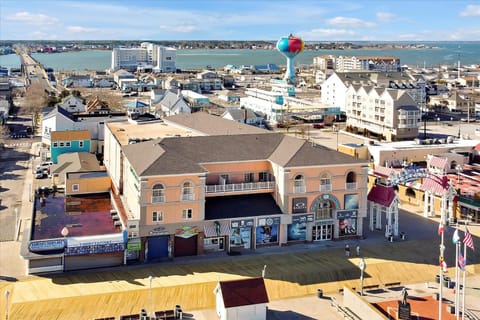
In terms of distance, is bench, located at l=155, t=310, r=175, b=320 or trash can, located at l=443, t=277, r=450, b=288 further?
trash can, located at l=443, t=277, r=450, b=288

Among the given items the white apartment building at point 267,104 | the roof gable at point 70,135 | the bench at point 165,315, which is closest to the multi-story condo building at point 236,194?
the bench at point 165,315

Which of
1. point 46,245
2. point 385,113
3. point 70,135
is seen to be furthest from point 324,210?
point 385,113

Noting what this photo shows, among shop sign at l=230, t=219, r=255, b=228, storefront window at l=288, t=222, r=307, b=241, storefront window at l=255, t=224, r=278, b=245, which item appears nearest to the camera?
shop sign at l=230, t=219, r=255, b=228

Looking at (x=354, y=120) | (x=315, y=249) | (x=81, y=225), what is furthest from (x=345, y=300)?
(x=354, y=120)

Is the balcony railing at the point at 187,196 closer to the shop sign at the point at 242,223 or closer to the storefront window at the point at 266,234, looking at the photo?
the shop sign at the point at 242,223

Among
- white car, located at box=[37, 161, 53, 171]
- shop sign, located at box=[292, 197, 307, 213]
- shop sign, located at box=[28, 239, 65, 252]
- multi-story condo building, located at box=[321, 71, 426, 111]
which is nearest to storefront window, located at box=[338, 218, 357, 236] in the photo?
shop sign, located at box=[292, 197, 307, 213]

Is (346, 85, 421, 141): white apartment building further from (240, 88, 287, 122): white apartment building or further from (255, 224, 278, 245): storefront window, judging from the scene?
(255, 224, 278, 245): storefront window

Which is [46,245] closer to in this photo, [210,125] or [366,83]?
[210,125]
